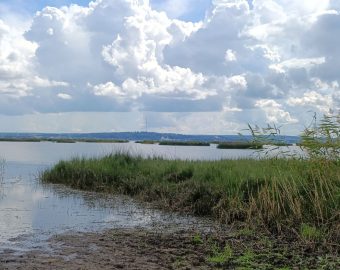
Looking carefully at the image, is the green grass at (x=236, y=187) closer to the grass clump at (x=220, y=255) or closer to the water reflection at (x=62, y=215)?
the water reflection at (x=62, y=215)

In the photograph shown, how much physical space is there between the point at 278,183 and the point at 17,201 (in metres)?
9.25

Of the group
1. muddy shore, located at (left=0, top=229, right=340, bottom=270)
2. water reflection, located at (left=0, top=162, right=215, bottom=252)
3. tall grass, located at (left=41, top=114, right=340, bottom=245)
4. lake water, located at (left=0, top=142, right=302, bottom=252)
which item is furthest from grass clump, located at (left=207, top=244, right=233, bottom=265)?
water reflection, located at (left=0, top=162, right=215, bottom=252)

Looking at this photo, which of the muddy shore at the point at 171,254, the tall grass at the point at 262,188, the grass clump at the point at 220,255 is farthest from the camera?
the tall grass at the point at 262,188

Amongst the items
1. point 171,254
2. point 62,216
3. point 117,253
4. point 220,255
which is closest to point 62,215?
point 62,216

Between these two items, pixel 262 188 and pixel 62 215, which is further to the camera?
pixel 62 215

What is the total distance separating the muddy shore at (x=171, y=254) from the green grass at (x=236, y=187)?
3.47 feet

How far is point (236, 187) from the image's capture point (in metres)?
14.0

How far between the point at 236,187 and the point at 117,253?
5.52m

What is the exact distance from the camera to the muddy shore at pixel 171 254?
837cm

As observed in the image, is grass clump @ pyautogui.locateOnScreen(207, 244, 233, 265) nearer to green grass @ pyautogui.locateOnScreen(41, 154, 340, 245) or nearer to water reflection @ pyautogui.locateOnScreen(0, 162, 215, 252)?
green grass @ pyautogui.locateOnScreen(41, 154, 340, 245)

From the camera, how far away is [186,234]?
1119 cm

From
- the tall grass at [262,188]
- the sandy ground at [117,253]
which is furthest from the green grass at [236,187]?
the sandy ground at [117,253]

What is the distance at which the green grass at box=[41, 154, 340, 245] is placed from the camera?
11.0 m

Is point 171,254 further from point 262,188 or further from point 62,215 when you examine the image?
point 62,215
